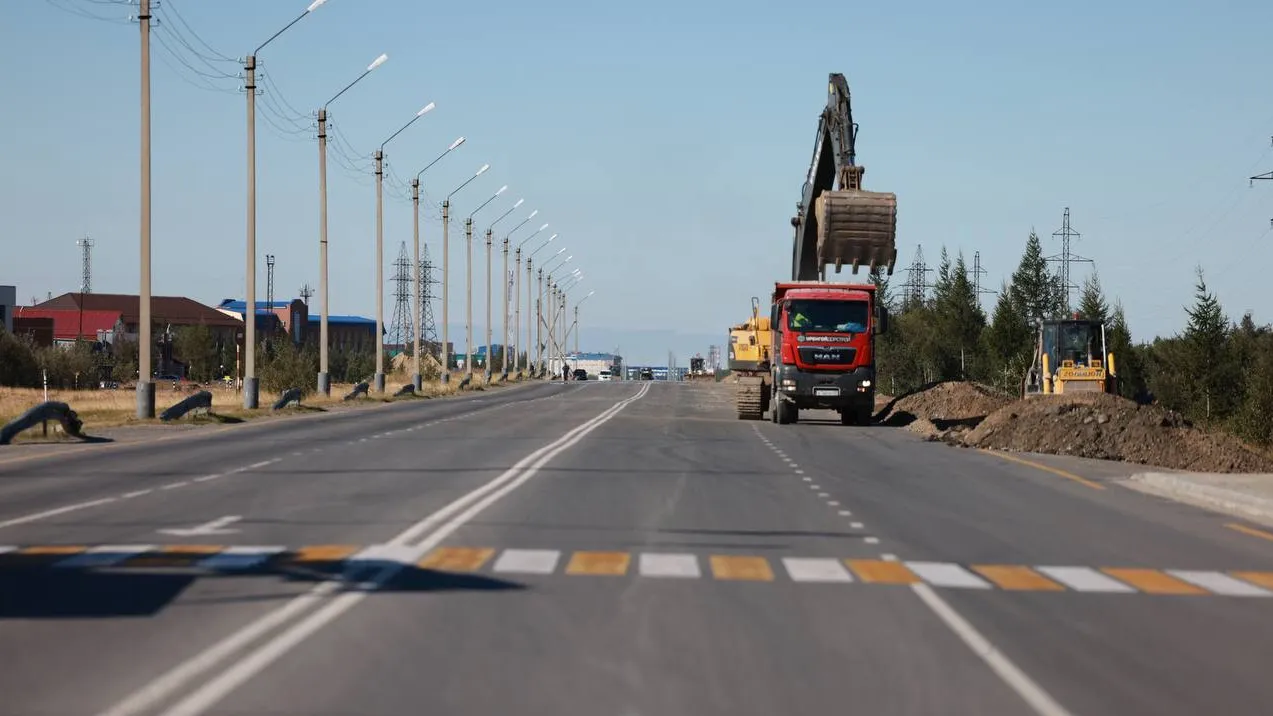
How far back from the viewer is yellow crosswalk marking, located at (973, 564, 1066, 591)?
12586mm

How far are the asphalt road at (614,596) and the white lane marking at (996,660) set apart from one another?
39 millimetres

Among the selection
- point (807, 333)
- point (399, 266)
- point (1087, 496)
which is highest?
point (399, 266)

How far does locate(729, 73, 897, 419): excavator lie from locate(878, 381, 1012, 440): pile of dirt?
433 centimetres

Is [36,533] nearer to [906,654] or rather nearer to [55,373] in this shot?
[906,654]

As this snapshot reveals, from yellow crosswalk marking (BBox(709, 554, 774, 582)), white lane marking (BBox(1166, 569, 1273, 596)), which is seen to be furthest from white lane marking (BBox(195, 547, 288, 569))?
white lane marking (BBox(1166, 569, 1273, 596))

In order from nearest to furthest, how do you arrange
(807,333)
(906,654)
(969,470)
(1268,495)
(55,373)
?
(906,654)
(1268,495)
(969,470)
(807,333)
(55,373)

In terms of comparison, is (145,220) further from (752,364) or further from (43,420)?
(752,364)

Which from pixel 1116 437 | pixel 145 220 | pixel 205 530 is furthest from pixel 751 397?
pixel 205 530

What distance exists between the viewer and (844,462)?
93.7 feet

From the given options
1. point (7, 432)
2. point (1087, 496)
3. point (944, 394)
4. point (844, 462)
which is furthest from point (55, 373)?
point (1087, 496)

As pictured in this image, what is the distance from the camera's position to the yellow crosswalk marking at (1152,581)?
497 inches

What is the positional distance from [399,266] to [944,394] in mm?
133128

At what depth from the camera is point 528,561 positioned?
13.5m

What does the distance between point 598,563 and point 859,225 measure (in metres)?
31.6
